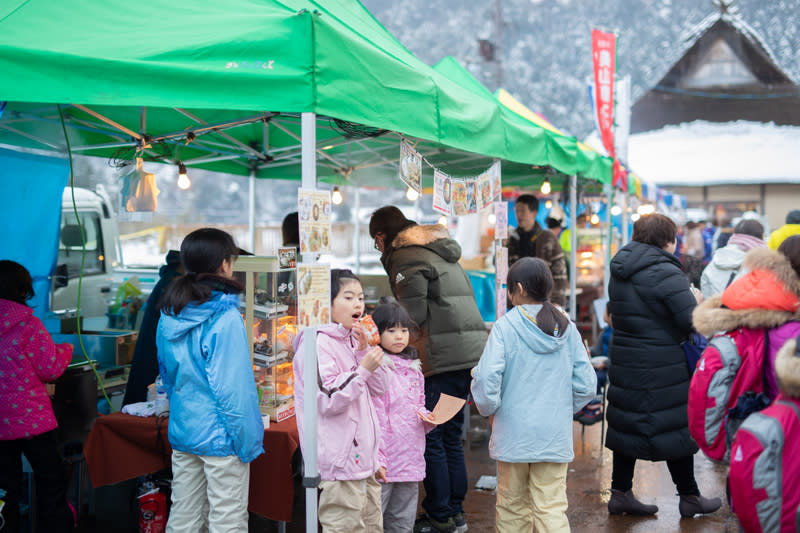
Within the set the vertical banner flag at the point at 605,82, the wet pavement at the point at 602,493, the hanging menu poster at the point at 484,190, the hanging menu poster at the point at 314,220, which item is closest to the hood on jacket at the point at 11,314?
the hanging menu poster at the point at 314,220

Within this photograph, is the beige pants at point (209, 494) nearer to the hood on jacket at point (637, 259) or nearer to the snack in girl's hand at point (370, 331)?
the snack in girl's hand at point (370, 331)

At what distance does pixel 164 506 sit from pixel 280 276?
1.45 meters

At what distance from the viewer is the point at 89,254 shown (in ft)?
24.8

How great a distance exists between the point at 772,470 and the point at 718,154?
24.8m

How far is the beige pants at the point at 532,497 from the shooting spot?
3182mm

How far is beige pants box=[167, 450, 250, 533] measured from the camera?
279cm

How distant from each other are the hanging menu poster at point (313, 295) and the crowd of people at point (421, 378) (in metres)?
0.16

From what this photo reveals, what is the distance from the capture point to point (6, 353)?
3342mm

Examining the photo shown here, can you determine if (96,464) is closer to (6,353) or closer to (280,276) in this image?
(6,353)

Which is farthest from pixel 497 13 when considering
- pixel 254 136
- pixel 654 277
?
pixel 654 277

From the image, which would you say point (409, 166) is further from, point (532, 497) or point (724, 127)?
point (724, 127)

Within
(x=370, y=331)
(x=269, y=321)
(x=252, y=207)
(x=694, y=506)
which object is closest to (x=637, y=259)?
(x=694, y=506)

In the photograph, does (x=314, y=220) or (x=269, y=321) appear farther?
(x=269, y=321)

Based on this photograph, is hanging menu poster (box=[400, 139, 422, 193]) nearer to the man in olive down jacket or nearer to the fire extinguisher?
the man in olive down jacket
